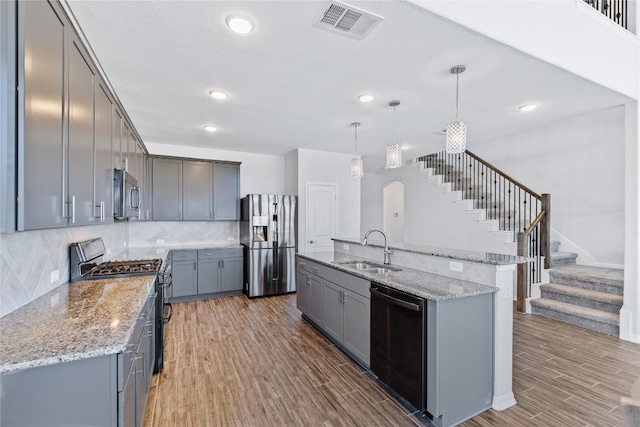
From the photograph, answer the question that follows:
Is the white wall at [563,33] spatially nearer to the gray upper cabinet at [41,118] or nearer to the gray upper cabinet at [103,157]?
the gray upper cabinet at [41,118]

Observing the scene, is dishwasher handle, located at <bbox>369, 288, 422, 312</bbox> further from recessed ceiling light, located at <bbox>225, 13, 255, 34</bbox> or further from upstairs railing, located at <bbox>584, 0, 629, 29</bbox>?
upstairs railing, located at <bbox>584, 0, 629, 29</bbox>

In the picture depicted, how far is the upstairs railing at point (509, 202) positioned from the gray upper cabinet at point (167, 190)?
5.24 m

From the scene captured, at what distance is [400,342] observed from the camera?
2320 mm

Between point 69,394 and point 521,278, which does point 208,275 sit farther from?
point 521,278

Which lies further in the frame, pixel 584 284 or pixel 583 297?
pixel 584 284

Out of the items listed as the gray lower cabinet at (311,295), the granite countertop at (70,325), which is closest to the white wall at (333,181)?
the gray lower cabinet at (311,295)

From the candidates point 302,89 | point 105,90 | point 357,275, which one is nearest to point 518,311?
point 357,275

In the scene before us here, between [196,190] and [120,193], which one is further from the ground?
[196,190]

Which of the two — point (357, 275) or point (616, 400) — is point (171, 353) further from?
point (616, 400)

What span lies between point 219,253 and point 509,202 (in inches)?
209

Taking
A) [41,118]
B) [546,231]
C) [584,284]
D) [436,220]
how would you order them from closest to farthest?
1. [41,118]
2. [584,284]
3. [546,231]
4. [436,220]

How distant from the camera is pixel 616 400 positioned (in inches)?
92.4

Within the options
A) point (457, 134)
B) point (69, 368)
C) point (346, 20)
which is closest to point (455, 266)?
point (457, 134)

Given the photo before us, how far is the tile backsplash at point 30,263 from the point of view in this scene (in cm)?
165
